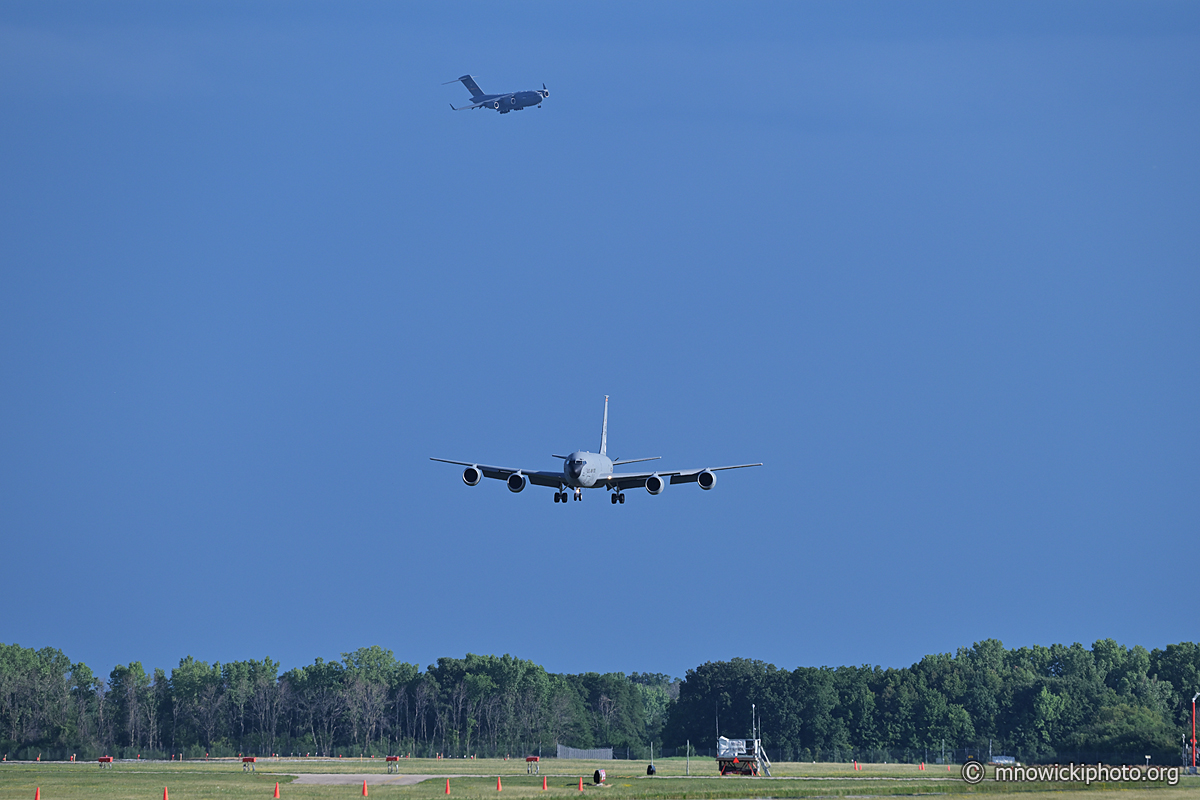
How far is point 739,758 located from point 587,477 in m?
24.9

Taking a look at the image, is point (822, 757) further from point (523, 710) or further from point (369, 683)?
point (369, 683)

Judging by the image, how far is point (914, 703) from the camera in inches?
6934

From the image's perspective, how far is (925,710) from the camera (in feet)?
568

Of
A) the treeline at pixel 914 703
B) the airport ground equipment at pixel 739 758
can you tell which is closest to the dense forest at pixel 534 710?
the treeline at pixel 914 703

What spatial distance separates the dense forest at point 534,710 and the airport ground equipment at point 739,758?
62006 millimetres

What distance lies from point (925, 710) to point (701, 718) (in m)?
32.5

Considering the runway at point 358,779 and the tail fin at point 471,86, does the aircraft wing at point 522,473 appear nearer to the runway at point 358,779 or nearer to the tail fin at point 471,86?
the runway at point 358,779

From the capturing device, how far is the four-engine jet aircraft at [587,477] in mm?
77812

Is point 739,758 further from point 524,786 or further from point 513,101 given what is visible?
point 513,101

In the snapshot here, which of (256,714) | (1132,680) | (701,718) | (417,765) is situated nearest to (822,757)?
(701,718)

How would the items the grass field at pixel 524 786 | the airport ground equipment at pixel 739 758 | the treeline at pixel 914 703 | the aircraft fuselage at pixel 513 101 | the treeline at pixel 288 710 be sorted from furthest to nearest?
the treeline at pixel 288 710 → the treeline at pixel 914 703 → the aircraft fuselage at pixel 513 101 → the airport ground equipment at pixel 739 758 → the grass field at pixel 524 786

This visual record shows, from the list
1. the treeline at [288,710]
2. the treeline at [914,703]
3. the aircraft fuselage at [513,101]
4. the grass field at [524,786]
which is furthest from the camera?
the treeline at [288,710]

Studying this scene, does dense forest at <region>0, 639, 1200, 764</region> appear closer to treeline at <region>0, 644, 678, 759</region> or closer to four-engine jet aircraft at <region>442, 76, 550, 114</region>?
treeline at <region>0, 644, 678, 759</region>

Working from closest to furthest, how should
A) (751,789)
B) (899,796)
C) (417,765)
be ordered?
1. (899,796)
2. (751,789)
3. (417,765)
